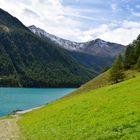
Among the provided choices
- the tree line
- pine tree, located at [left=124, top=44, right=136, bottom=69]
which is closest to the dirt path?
the tree line

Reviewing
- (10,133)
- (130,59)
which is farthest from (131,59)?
(10,133)

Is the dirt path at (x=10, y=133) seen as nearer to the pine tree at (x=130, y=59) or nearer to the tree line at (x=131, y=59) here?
the tree line at (x=131, y=59)

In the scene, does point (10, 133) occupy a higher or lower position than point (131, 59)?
lower

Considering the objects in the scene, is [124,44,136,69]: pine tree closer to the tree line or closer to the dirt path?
the tree line

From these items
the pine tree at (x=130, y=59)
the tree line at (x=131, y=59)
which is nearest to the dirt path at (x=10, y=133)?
the tree line at (x=131, y=59)

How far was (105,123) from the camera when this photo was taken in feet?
86.5

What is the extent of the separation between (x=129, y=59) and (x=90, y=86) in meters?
21.0

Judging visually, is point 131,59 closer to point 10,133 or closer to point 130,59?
point 130,59

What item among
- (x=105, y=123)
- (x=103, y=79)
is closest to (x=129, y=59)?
(x=103, y=79)

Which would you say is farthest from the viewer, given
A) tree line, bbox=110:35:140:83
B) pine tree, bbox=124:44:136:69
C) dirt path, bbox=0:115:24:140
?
pine tree, bbox=124:44:136:69

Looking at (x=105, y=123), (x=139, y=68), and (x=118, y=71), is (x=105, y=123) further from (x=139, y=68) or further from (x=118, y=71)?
(x=139, y=68)

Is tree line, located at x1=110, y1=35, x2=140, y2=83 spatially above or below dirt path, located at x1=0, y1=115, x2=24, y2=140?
above

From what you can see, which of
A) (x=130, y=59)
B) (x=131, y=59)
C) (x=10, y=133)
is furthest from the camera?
(x=130, y=59)

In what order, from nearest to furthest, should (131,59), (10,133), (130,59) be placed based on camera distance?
(10,133) < (131,59) < (130,59)
